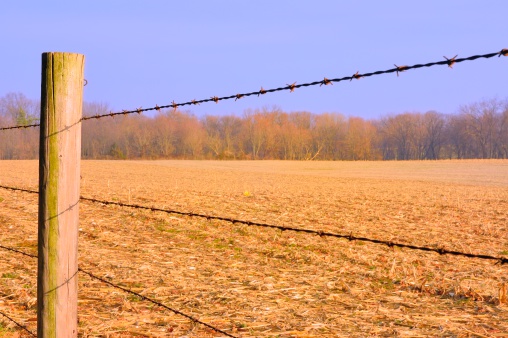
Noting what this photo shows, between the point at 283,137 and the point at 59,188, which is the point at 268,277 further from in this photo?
the point at 283,137

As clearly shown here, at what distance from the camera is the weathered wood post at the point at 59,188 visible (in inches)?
120

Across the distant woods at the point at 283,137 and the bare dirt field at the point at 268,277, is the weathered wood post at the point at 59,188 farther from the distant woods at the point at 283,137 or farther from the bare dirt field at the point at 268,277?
the distant woods at the point at 283,137

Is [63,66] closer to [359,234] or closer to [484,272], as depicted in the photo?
[484,272]

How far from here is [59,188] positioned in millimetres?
3074

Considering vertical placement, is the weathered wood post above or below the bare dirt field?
above

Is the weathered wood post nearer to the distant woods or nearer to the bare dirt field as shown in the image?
the bare dirt field

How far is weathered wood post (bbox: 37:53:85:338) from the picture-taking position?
3061 millimetres

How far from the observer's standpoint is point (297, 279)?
748 cm

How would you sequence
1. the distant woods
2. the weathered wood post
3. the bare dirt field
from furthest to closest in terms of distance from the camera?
the distant woods < the bare dirt field < the weathered wood post

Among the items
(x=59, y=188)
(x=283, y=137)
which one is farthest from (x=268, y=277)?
(x=283, y=137)

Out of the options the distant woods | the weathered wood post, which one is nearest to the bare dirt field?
the weathered wood post

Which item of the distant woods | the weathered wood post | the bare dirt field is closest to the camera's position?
the weathered wood post

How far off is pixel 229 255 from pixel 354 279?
7.67 feet

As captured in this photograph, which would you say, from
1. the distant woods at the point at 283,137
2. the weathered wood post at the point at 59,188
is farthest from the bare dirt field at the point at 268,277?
the distant woods at the point at 283,137
